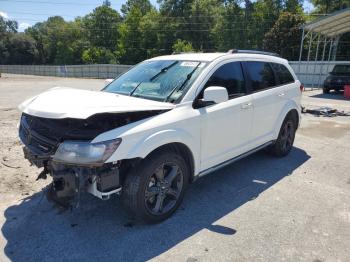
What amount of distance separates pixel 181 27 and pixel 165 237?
64.0 meters

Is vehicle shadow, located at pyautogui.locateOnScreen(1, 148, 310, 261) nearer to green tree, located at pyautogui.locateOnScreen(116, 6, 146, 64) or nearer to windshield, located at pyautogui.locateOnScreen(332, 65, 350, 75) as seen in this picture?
windshield, located at pyautogui.locateOnScreen(332, 65, 350, 75)

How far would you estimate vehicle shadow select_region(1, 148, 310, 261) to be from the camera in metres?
3.20

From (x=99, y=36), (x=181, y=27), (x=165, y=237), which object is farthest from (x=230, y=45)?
(x=165, y=237)

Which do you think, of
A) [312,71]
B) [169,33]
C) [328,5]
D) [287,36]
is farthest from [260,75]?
[169,33]

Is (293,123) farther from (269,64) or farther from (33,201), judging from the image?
(33,201)

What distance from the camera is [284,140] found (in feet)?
19.8

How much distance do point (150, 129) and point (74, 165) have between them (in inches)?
32.9

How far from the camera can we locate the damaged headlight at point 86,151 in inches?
119

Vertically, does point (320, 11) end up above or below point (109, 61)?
above

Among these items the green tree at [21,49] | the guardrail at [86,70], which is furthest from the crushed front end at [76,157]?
A: the green tree at [21,49]

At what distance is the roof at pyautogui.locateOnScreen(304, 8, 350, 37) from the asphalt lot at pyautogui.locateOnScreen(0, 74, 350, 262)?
15.1 meters

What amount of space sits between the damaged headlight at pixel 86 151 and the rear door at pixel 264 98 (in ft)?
8.47

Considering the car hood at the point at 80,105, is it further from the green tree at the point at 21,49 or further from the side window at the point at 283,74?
the green tree at the point at 21,49

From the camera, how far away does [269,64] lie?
5.49 metres
